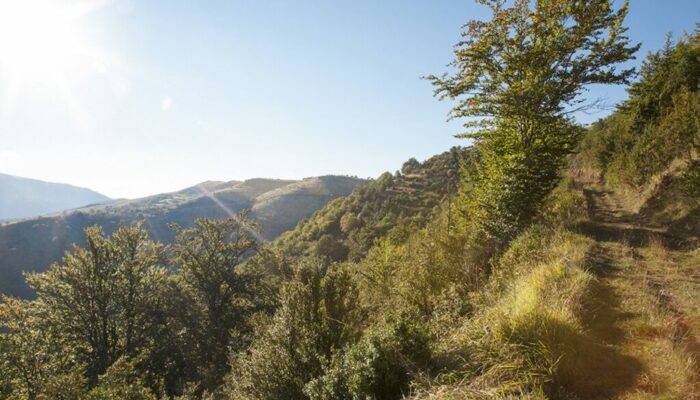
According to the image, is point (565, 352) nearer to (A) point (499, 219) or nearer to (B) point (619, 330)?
(B) point (619, 330)

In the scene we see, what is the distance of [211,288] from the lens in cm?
2588

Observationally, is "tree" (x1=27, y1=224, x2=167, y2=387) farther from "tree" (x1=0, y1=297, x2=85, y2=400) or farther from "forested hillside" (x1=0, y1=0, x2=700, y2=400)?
"tree" (x1=0, y1=297, x2=85, y2=400)

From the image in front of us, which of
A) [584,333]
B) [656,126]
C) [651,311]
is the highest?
[656,126]

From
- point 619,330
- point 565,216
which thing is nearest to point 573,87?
point 565,216

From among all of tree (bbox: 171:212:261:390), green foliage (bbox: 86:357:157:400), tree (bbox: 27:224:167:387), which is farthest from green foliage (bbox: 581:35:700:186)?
tree (bbox: 27:224:167:387)

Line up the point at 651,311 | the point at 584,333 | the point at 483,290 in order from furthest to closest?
the point at 483,290, the point at 651,311, the point at 584,333

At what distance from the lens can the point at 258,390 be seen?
8.21 metres

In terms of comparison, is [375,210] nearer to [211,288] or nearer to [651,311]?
[211,288]

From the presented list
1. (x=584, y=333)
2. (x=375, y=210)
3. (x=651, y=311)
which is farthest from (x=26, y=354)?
(x=375, y=210)

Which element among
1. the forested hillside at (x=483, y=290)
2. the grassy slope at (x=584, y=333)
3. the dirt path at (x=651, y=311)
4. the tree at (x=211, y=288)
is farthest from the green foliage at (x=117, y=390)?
the dirt path at (x=651, y=311)

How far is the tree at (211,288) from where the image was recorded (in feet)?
77.6

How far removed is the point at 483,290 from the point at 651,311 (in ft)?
13.5

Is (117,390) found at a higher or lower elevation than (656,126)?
lower

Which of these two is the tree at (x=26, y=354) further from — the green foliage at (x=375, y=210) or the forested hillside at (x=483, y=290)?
the green foliage at (x=375, y=210)
